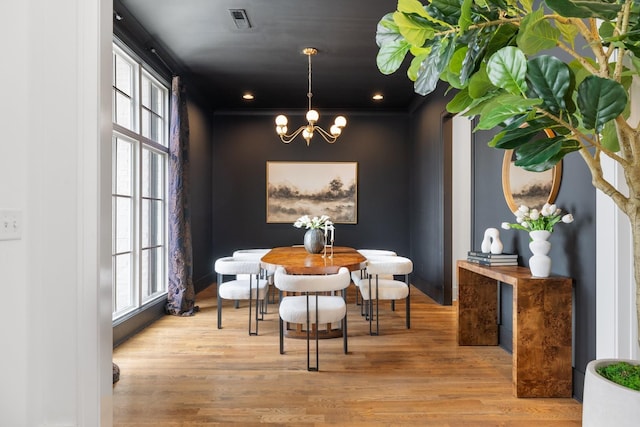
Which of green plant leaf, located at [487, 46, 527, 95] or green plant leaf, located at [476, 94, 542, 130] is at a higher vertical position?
green plant leaf, located at [487, 46, 527, 95]

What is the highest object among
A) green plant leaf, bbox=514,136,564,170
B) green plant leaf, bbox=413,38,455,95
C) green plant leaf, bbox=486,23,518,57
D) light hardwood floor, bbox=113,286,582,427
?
green plant leaf, bbox=486,23,518,57

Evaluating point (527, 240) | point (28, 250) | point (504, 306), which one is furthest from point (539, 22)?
point (504, 306)

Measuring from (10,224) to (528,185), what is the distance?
3479mm

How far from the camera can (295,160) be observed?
7.48 m

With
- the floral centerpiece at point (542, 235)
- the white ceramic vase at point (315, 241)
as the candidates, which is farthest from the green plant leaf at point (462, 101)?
the white ceramic vase at point (315, 241)

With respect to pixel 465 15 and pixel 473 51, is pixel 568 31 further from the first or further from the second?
pixel 465 15

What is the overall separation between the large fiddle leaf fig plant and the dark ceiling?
2856 millimetres

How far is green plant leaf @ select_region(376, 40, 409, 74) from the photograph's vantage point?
46.8 inches

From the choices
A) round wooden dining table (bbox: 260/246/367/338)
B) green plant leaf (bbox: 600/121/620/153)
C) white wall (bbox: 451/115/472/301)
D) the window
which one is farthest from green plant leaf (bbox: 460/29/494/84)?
white wall (bbox: 451/115/472/301)

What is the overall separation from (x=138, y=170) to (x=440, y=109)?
12.9ft

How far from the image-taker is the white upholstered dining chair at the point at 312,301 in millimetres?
3087

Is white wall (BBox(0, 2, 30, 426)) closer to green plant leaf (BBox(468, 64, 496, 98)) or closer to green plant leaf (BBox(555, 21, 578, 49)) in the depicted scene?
green plant leaf (BBox(468, 64, 496, 98))

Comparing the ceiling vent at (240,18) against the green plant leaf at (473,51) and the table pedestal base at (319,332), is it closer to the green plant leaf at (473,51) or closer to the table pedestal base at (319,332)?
the table pedestal base at (319,332)

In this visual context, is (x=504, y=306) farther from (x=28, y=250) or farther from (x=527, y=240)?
(x=28, y=250)
